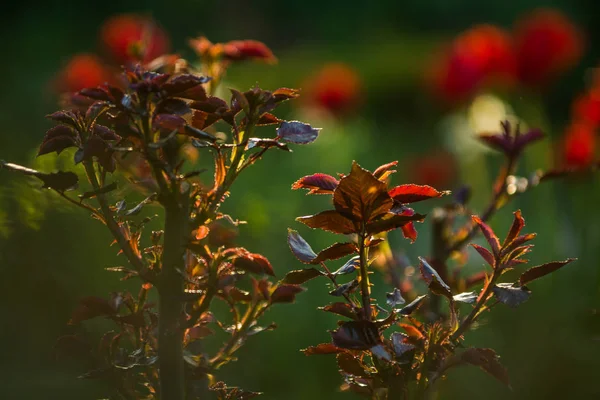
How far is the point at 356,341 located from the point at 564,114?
5.44 metres

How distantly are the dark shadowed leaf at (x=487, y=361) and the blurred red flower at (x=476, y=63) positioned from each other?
1.74m

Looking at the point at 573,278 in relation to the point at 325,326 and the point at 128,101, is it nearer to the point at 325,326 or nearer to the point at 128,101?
the point at 325,326

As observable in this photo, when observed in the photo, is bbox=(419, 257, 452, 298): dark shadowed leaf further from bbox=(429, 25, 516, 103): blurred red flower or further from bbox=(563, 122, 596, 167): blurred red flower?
bbox=(429, 25, 516, 103): blurred red flower

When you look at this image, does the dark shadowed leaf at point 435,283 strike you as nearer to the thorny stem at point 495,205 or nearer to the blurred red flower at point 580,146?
the thorny stem at point 495,205

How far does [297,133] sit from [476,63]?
5.97ft

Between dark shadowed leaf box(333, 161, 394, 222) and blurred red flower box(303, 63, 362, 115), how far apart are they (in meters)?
2.46

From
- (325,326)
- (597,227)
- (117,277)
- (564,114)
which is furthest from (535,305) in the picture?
(564,114)

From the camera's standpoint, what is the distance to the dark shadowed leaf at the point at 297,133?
0.55m

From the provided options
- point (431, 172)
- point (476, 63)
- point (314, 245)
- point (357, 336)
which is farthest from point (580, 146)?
point (357, 336)

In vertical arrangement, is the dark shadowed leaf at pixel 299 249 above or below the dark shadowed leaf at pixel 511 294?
above

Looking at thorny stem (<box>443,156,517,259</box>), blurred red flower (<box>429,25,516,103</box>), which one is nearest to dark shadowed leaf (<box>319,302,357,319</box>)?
thorny stem (<box>443,156,517,259</box>)

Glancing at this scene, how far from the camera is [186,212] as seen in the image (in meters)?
0.56

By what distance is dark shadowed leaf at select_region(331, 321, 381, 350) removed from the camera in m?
0.52

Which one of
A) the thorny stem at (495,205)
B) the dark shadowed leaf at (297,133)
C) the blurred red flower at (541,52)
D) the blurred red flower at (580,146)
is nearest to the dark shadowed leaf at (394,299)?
the dark shadowed leaf at (297,133)
